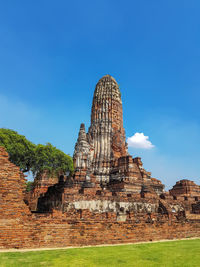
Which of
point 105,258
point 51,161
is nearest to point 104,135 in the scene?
point 51,161

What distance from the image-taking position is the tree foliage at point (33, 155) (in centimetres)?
2242

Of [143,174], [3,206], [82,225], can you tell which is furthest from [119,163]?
[3,206]

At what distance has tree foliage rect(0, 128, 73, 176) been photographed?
22.4 m

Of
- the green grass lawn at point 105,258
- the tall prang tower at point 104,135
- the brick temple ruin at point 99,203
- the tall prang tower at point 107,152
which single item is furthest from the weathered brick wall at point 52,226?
the tall prang tower at point 104,135

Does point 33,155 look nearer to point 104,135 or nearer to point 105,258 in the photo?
point 104,135

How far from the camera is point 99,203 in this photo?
15.2 m

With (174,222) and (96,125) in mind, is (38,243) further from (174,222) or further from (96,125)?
(96,125)

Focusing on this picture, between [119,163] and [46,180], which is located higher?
[119,163]

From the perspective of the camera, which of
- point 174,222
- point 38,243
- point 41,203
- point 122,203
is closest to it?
point 38,243

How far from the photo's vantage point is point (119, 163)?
24.9 m

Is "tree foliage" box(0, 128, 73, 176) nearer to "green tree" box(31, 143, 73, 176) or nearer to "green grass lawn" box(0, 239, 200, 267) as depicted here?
"green tree" box(31, 143, 73, 176)

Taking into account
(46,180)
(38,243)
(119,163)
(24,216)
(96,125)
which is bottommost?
(38,243)

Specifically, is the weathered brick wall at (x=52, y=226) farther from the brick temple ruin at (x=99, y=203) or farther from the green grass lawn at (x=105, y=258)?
the green grass lawn at (x=105, y=258)

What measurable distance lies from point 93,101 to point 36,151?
44.8 ft
